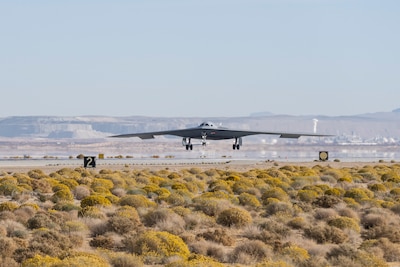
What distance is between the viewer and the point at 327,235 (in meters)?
23.9

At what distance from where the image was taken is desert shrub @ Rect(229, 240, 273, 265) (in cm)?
2009

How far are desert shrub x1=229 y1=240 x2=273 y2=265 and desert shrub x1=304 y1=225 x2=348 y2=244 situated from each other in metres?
3.41

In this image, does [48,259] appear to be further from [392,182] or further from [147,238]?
[392,182]

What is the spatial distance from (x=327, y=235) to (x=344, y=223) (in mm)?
2617

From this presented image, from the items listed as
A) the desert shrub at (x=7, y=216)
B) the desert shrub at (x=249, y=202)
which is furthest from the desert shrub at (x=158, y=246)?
the desert shrub at (x=249, y=202)

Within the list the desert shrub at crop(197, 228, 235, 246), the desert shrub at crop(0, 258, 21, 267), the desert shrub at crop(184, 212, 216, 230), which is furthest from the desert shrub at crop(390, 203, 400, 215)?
the desert shrub at crop(0, 258, 21, 267)

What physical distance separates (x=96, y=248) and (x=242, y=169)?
46778 mm

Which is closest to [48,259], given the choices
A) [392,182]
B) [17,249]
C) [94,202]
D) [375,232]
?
[17,249]

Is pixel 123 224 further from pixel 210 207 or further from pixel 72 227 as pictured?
pixel 210 207

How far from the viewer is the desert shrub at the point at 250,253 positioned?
65.9 feet

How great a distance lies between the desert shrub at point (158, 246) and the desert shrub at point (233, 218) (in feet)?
21.1

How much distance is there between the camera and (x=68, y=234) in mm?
23297

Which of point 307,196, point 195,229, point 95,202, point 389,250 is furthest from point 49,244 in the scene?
point 307,196

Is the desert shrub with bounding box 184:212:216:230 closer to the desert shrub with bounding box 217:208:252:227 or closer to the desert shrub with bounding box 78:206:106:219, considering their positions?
the desert shrub with bounding box 217:208:252:227
